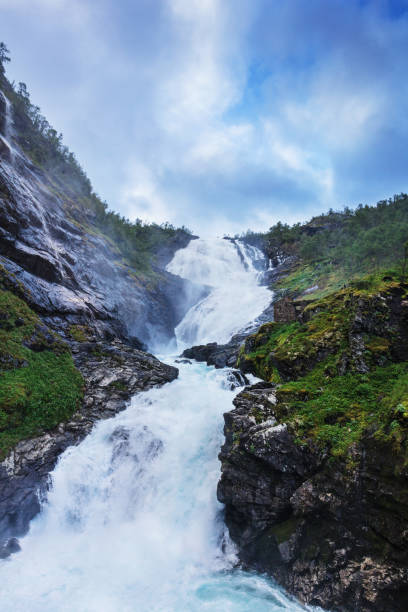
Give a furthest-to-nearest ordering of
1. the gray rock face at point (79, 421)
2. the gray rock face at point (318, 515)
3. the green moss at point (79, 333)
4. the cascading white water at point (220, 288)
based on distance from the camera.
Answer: the cascading white water at point (220, 288) → the green moss at point (79, 333) → the gray rock face at point (79, 421) → the gray rock face at point (318, 515)

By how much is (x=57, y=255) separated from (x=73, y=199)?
75.9 ft

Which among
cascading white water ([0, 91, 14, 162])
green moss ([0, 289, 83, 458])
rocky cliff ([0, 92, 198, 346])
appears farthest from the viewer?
cascading white water ([0, 91, 14, 162])

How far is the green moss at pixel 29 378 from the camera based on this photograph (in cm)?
1002

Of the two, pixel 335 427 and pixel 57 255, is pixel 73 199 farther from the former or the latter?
pixel 335 427

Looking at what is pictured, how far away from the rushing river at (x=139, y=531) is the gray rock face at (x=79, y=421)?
0.43 m

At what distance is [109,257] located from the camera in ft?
119

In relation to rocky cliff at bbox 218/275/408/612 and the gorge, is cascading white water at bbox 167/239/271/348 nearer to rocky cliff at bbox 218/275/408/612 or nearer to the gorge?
the gorge

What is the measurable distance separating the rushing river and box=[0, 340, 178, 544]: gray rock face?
0.43 m

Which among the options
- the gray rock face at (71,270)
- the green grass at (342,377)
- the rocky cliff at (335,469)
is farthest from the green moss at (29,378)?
the green grass at (342,377)

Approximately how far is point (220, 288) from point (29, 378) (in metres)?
36.6

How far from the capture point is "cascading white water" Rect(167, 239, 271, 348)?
33.5 m

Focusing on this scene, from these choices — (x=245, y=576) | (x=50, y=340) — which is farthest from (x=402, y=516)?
(x=50, y=340)

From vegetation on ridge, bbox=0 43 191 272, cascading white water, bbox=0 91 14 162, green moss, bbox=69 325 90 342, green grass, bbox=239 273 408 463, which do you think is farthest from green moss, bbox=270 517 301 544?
vegetation on ridge, bbox=0 43 191 272

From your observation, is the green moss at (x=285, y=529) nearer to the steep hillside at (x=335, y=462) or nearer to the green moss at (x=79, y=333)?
the steep hillside at (x=335, y=462)
